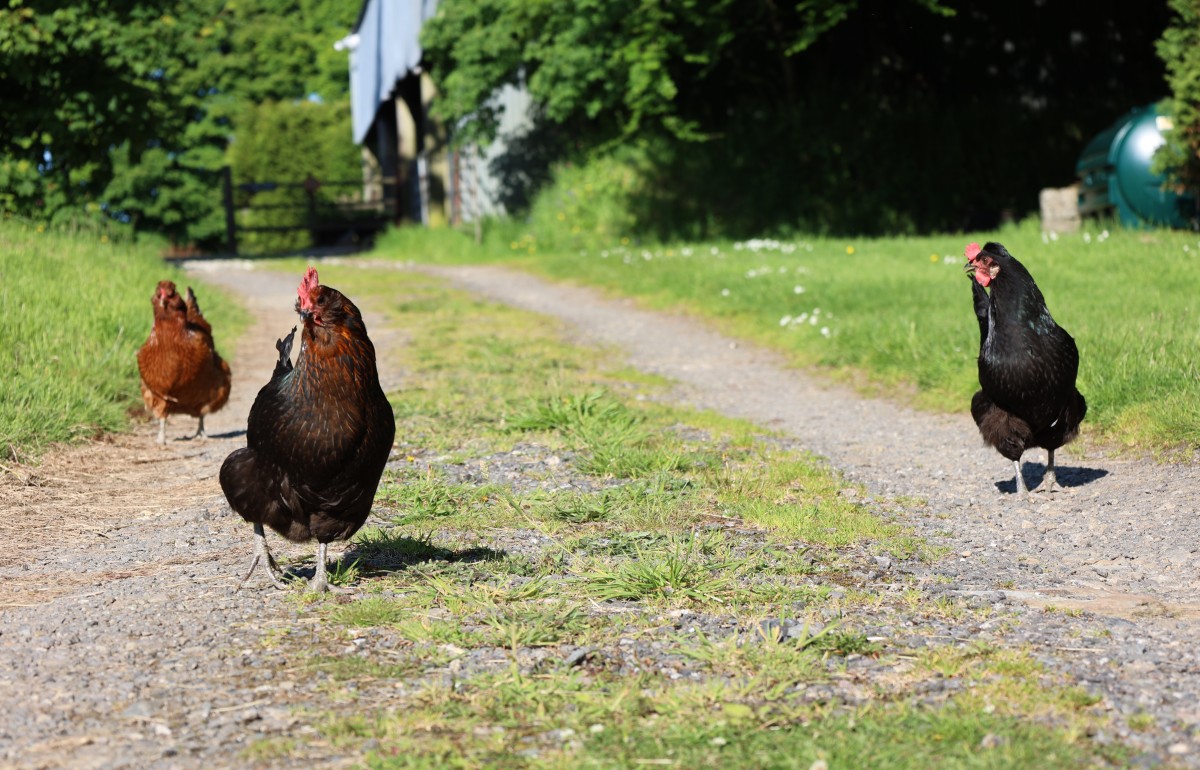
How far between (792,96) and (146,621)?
18937mm

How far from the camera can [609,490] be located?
596 centimetres

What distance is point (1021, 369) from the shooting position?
20.0ft

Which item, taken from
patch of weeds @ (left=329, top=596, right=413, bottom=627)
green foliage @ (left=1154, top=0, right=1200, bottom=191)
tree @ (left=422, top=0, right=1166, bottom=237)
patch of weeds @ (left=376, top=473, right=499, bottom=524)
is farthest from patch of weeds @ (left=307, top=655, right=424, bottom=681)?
tree @ (left=422, top=0, right=1166, bottom=237)

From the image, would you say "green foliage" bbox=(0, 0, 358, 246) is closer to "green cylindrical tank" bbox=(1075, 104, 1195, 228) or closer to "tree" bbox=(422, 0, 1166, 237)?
"tree" bbox=(422, 0, 1166, 237)

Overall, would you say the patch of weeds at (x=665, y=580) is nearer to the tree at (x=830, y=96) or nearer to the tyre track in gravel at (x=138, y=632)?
the tyre track in gravel at (x=138, y=632)

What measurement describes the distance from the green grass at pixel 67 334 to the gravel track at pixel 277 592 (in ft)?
0.89

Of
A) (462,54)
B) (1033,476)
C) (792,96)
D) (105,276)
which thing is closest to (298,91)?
(462,54)

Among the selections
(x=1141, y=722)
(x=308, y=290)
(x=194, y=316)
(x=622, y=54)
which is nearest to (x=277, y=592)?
(x=308, y=290)

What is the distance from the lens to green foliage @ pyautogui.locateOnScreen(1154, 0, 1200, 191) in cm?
1352

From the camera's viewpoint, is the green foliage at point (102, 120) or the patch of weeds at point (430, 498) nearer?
the patch of weeds at point (430, 498)

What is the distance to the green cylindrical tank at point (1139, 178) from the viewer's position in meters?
15.2

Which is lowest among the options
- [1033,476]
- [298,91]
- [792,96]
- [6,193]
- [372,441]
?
[1033,476]

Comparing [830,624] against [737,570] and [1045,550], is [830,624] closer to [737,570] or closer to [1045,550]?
[737,570]

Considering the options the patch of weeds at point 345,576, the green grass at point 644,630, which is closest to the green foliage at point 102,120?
the green grass at point 644,630
